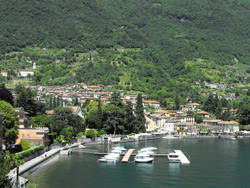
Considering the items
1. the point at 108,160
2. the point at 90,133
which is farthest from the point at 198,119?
the point at 108,160

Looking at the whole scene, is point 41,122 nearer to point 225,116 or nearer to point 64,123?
point 64,123

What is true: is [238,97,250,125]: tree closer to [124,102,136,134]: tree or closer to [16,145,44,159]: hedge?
[124,102,136,134]: tree

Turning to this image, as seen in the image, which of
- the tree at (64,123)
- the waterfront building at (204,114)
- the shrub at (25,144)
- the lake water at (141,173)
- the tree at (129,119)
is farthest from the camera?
the waterfront building at (204,114)

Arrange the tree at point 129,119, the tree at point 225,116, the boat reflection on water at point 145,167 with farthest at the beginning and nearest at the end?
the tree at point 225,116
the tree at point 129,119
the boat reflection on water at point 145,167

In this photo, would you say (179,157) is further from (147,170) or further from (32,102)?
(32,102)

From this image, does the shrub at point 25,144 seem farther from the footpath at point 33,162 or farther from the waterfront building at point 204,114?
the waterfront building at point 204,114

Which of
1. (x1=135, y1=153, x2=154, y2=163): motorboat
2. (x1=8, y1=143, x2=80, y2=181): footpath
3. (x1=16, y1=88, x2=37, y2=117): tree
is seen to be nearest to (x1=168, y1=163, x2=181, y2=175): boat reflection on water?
(x1=135, y1=153, x2=154, y2=163): motorboat

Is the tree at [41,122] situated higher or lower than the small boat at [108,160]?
higher

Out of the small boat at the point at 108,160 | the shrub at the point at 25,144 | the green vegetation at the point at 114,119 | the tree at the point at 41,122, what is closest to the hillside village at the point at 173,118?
the green vegetation at the point at 114,119

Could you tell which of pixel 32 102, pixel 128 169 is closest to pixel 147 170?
pixel 128 169
